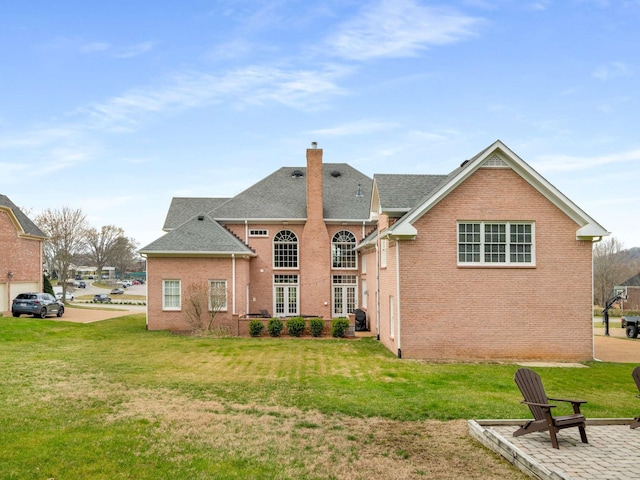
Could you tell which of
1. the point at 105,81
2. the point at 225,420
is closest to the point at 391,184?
the point at 105,81

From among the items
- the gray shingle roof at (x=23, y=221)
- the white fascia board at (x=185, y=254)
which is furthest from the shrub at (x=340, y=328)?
the gray shingle roof at (x=23, y=221)

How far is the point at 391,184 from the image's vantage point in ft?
73.5

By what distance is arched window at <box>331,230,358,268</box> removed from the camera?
3328cm

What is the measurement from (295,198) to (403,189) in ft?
43.8

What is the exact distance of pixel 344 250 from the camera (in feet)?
109

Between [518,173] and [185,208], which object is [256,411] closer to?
[518,173]

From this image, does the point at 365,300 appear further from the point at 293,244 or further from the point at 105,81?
the point at 105,81

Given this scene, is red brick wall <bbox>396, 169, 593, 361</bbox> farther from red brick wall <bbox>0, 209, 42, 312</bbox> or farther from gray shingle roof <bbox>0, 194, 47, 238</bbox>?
gray shingle roof <bbox>0, 194, 47, 238</bbox>

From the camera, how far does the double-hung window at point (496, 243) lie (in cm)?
1905

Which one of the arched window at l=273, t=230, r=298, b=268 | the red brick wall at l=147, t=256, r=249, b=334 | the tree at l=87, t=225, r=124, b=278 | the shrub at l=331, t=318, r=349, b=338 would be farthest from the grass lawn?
the tree at l=87, t=225, r=124, b=278

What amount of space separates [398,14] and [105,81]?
12915 mm

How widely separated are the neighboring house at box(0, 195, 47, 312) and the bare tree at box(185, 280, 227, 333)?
53.7 feet

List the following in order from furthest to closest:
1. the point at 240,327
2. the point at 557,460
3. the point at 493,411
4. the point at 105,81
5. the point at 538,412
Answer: the point at 240,327 < the point at 105,81 < the point at 493,411 < the point at 538,412 < the point at 557,460

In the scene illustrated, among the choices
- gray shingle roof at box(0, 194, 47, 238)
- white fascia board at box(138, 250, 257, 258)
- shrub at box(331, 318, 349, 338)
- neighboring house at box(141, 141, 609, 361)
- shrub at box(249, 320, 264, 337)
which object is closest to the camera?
neighboring house at box(141, 141, 609, 361)
